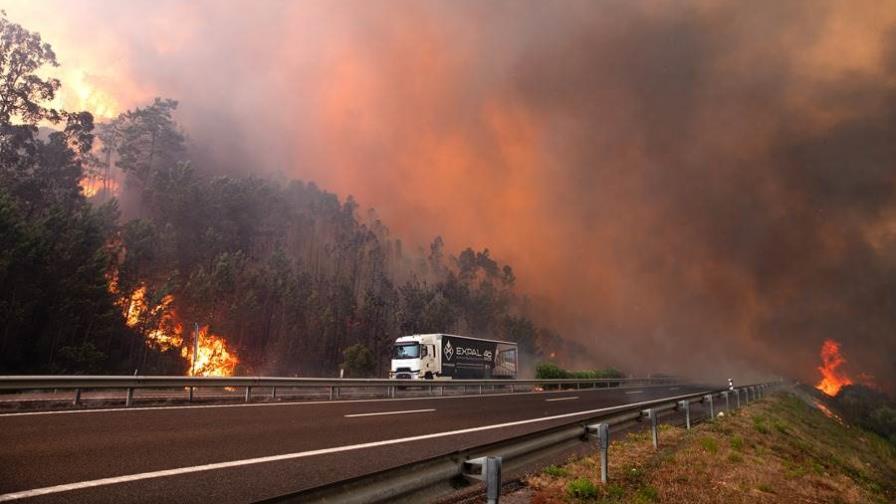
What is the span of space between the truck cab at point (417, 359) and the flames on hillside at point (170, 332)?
23.2m

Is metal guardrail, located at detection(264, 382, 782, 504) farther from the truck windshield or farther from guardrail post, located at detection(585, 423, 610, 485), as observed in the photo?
the truck windshield

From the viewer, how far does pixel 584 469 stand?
768cm

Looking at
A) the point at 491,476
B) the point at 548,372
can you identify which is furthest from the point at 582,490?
the point at 548,372

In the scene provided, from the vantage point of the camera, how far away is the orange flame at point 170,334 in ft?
153

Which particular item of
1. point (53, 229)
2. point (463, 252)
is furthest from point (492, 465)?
point (463, 252)

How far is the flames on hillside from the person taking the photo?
46.7 metres

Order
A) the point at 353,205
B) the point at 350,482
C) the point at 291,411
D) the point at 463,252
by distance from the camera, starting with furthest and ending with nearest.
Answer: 1. the point at 463,252
2. the point at 353,205
3. the point at 291,411
4. the point at 350,482

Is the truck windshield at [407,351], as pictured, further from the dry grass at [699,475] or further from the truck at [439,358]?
the dry grass at [699,475]

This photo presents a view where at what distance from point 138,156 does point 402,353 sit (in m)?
62.9

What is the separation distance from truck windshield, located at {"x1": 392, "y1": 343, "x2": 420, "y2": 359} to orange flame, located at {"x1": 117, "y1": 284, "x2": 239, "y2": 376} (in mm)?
22703

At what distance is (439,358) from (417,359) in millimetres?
1527

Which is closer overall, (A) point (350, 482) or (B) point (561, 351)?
(A) point (350, 482)

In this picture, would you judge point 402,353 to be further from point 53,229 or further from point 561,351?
point 561,351

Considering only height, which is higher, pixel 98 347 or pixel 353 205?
pixel 353 205
